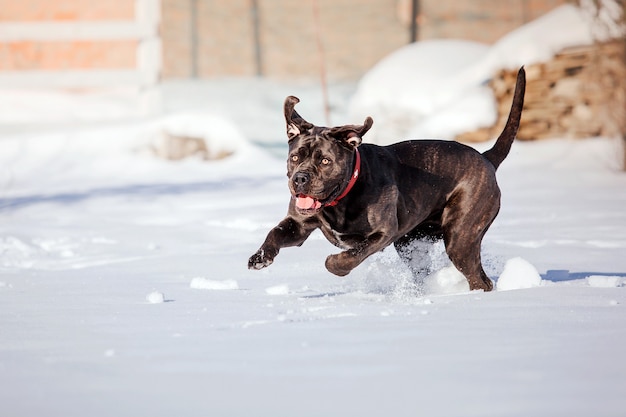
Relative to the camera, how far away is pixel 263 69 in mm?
20250

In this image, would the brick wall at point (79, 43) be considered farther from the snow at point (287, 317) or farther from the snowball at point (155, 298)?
the snowball at point (155, 298)

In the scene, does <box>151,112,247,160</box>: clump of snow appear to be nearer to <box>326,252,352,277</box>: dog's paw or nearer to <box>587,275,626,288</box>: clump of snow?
<box>326,252,352,277</box>: dog's paw

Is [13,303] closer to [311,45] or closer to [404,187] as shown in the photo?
[404,187]

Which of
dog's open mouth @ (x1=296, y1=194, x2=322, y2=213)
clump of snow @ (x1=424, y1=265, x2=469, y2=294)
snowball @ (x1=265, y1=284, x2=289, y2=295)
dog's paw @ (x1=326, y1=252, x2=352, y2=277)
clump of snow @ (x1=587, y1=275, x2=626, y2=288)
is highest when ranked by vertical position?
dog's open mouth @ (x1=296, y1=194, x2=322, y2=213)

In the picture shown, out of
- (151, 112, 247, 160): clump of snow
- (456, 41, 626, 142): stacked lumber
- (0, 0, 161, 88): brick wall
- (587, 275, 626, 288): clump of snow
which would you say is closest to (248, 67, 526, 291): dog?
(587, 275, 626, 288): clump of snow

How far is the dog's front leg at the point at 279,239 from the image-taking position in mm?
4570

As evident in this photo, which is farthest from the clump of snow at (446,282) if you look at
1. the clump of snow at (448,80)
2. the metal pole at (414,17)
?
the metal pole at (414,17)

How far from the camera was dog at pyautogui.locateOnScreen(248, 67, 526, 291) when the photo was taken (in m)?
4.54

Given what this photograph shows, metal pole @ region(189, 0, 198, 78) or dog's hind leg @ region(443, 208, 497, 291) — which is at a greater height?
metal pole @ region(189, 0, 198, 78)

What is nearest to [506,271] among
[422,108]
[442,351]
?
[442,351]

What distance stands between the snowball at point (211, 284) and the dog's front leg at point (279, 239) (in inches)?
20.1

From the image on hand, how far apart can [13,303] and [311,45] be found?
16137 millimetres

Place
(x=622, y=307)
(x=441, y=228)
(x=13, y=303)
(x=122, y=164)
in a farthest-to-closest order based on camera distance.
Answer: (x=122, y=164), (x=441, y=228), (x=13, y=303), (x=622, y=307)

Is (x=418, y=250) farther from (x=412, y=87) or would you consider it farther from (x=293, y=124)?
(x=412, y=87)
